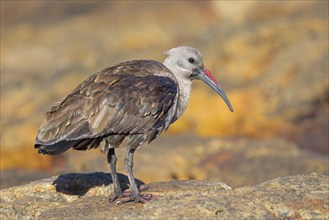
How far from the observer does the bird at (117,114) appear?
37.1 ft

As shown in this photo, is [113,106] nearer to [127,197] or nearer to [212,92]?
[127,197]

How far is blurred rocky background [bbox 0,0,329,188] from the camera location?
21.4 m

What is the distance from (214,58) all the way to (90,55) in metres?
7.82

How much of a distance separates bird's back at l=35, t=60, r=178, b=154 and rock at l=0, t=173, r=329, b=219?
35.6 inches

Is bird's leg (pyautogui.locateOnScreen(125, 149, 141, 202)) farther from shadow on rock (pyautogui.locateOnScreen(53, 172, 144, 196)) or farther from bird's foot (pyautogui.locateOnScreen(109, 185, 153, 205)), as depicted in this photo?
shadow on rock (pyautogui.locateOnScreen(53, 172, 144, 196))

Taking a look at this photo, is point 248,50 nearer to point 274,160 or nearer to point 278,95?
point 278,95

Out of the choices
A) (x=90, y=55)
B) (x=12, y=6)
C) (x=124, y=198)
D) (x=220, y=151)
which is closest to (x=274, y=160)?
(x=220, y=151)

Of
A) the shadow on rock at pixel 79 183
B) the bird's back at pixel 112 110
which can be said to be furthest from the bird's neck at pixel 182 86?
the shadow on rock at pixel 79 183

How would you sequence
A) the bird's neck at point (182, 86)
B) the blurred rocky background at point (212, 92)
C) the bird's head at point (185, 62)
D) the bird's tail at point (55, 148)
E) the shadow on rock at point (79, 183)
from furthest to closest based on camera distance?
the blurred rocky background at point (212, 92) → the bird's head at point (185, 62) → the bird's neck at point (182, 86) → the shadow on rock at point (79, 183) → the bird's tail at point (55, 148)

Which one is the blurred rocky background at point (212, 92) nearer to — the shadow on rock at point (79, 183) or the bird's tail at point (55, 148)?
the shadow on rock at point (79, 183)

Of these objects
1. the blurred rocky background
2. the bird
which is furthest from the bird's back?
the blurred rocky background

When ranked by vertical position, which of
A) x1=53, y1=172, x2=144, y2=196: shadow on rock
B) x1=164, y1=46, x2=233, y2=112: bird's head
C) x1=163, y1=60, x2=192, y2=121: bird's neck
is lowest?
x1=53, y1=172, x2=144, y2=196: shadow on rock

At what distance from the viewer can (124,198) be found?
38.1ft

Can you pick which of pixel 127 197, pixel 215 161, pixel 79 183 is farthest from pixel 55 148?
pixel 215 161
